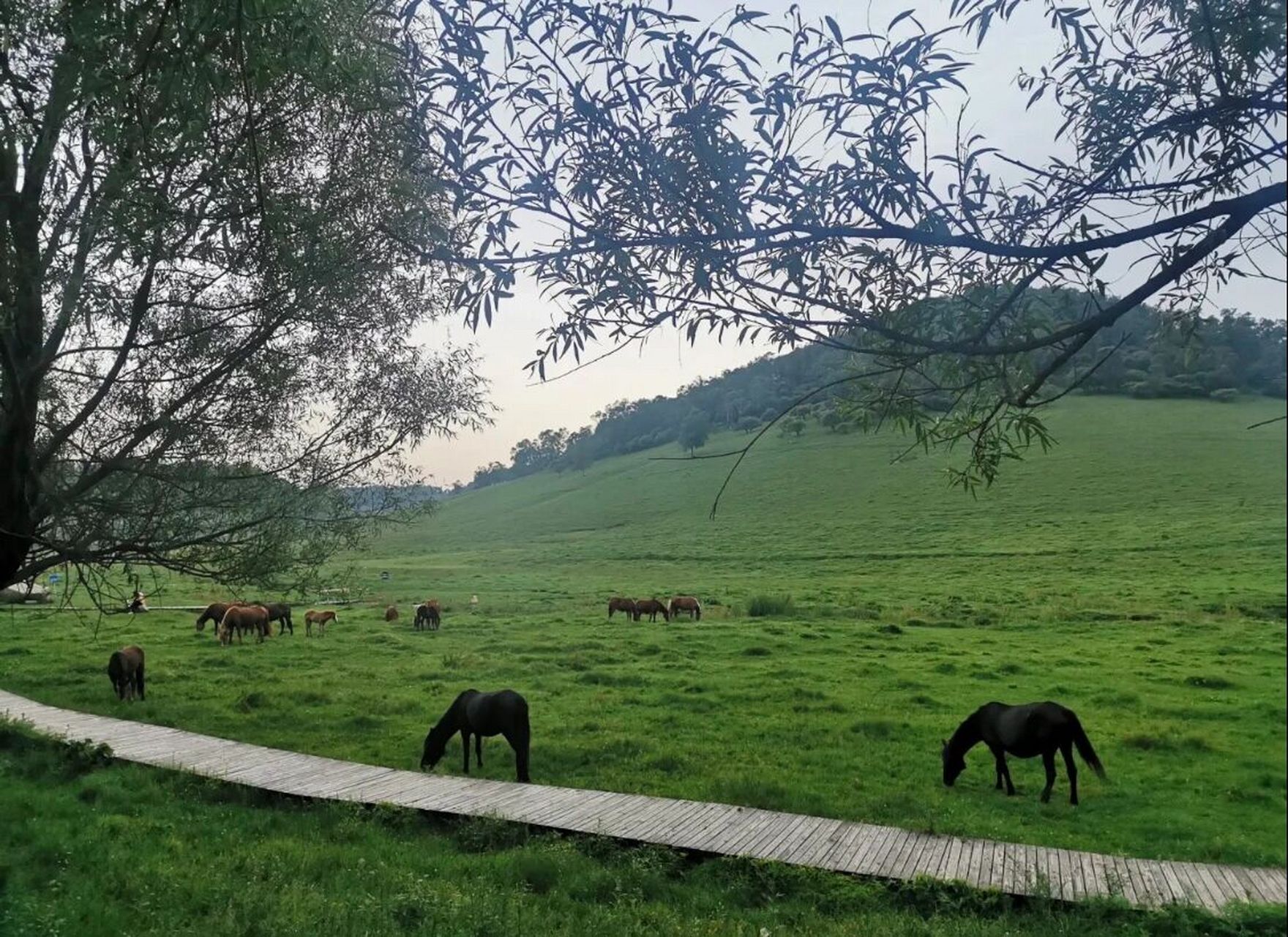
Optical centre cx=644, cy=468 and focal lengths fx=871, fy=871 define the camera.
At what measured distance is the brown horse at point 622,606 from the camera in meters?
30.4

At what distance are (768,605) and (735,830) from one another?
68.6 feet

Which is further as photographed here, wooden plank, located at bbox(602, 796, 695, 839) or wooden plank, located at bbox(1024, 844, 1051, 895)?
wooden plank, located at bbox(602, 796, 695, 839)

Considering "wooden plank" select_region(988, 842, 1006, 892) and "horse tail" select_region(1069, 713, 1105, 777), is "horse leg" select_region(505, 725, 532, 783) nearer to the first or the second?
"wooden plank" select_region(988, 842, 1006, 892)

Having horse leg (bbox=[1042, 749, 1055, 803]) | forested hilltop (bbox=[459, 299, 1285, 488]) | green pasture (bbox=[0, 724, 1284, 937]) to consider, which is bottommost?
horse leg (bbox=[1042, 749, 1055, 803])

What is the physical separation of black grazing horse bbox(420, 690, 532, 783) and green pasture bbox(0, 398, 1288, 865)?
21.3 inches

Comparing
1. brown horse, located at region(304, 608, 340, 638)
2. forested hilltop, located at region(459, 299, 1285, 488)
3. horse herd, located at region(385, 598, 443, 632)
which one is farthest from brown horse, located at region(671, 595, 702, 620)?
forested hilltop, located at region(459, 299, 1285, 488)

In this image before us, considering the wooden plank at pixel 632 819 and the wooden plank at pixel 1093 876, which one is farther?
the wooden plank at pixel 632 819

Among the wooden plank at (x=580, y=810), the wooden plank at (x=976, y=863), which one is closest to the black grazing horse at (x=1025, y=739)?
the wooden plank at (x=976, y=863)

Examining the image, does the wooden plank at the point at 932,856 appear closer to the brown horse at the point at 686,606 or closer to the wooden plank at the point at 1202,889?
the wooden plank at the point at 1202,889

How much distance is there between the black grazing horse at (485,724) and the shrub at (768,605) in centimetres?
1764

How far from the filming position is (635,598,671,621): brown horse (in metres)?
30.2

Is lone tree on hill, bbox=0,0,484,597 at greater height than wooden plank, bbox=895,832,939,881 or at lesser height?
greater

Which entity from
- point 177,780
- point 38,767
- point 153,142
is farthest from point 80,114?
point 38,767

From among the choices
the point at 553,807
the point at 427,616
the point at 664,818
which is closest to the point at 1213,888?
the point at 664,818
